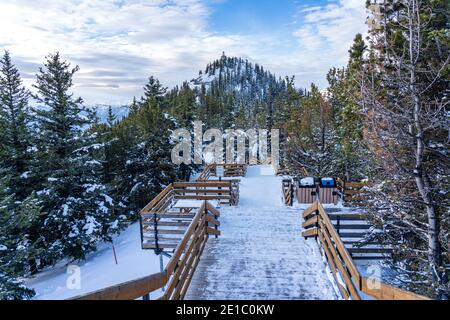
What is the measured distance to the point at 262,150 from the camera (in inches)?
1677

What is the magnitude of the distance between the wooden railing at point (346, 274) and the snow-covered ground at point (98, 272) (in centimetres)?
754

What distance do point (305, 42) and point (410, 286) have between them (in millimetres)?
8572

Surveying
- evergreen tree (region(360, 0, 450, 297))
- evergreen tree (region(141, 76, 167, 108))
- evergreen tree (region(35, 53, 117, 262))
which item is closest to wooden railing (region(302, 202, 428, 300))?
evergreen tree (region(360, 0, 450, 297))

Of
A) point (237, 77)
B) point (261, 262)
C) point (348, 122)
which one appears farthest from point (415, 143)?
point (237, 77)

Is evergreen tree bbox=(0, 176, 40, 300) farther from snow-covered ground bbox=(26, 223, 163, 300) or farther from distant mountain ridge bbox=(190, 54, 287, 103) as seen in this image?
distant mountain ridge bbox=(190, 54, 287, 103)

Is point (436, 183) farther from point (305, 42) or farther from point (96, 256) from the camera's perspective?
point (96, 256)

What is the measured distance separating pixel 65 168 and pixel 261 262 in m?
11.6

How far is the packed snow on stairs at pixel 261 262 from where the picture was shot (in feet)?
16.7

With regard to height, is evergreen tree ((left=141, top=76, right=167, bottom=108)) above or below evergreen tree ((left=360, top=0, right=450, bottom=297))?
above

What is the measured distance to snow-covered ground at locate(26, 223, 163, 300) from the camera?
1208 centimetres

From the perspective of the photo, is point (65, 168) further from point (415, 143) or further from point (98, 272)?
point (415, 143)

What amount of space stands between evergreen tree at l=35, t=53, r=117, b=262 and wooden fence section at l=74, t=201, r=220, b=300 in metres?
8.93
